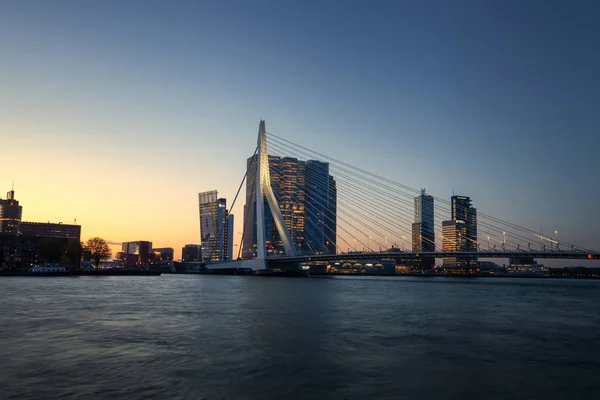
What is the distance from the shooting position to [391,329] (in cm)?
2553

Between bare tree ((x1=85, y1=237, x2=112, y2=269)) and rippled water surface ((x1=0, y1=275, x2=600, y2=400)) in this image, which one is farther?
bare tree ((x1=85, y1=237, x2=112, y2=269))

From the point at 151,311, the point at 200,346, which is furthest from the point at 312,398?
the point at 151,311

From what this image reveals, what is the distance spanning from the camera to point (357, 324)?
27484 millimetres

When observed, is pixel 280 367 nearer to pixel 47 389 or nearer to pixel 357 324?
pixel 47 389

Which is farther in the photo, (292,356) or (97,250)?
(97,250)

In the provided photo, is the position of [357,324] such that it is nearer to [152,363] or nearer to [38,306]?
[152,363]

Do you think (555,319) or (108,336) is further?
(555,319)

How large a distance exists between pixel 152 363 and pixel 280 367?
14.3 feet

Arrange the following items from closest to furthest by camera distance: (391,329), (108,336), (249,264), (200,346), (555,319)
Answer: (200,346) → (108,336) → (391,329) → (555,319) → (249,264)

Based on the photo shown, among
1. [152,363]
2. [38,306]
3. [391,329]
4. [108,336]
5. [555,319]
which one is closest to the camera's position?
[152,363]

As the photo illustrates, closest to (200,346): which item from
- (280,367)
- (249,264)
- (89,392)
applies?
(280,367)

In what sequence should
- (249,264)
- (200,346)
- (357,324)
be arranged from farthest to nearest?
(249,264) → (357,324) → (200,346)

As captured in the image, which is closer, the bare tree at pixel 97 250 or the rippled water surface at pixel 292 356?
the rippled water surface at pixel 292 356

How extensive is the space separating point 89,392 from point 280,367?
19.7 ft
